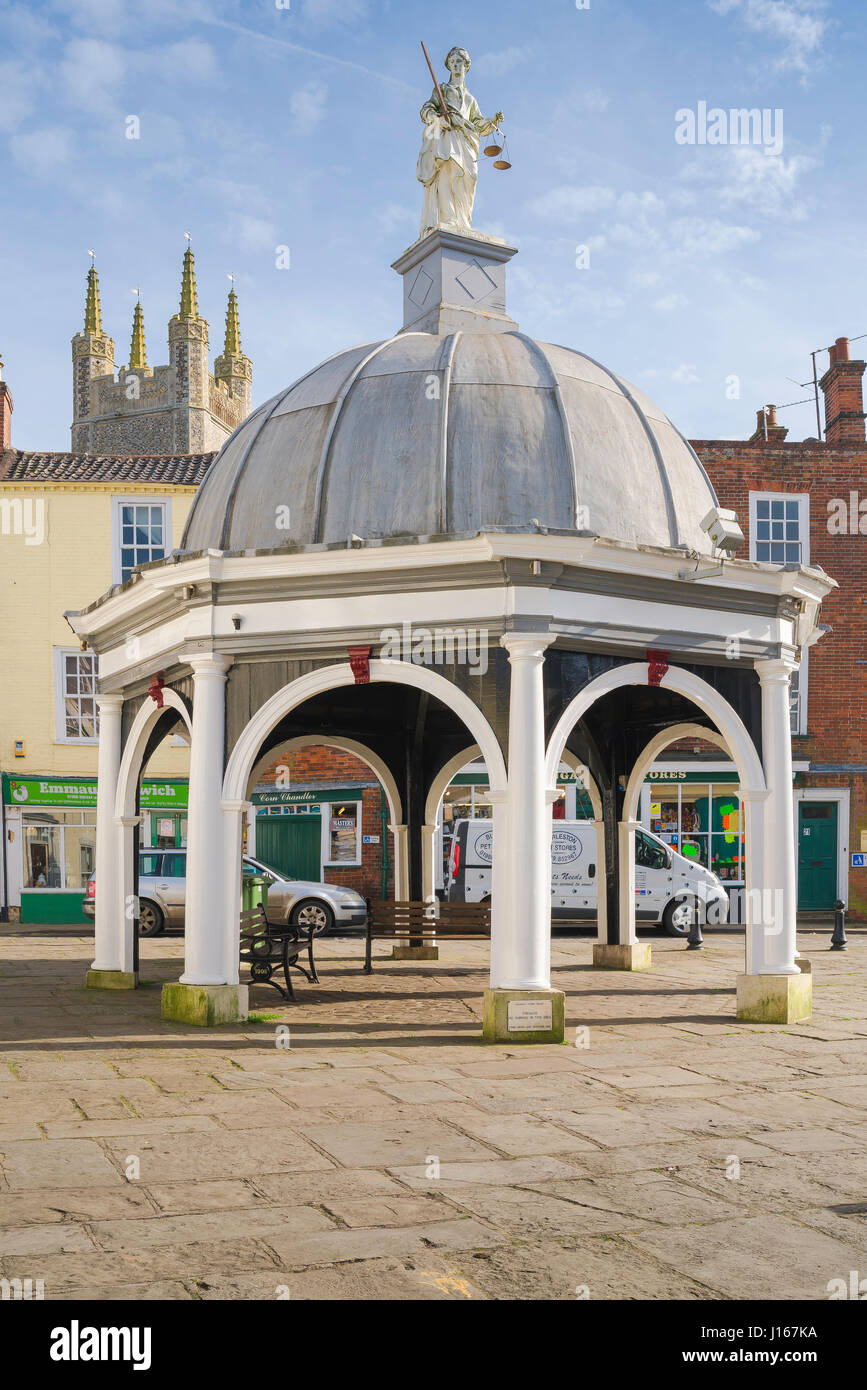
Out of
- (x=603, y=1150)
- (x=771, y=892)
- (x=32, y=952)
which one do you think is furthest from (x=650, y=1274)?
(x=32, y=952)

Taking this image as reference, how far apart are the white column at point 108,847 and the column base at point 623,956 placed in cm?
634

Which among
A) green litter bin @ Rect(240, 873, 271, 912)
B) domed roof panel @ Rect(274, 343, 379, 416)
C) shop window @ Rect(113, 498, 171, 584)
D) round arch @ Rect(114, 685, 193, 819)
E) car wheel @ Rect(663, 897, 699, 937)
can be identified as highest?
shop window @ Rect(113, 498, 171, 584)

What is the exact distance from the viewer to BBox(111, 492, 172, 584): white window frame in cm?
2778

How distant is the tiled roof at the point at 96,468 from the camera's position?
92.3 ft

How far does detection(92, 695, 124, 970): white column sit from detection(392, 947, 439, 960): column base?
15.4 ft

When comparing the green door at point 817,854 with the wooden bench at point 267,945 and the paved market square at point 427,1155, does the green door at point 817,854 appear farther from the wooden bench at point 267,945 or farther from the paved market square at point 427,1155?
the wooden bench at point 267,945

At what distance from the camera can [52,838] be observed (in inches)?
1073

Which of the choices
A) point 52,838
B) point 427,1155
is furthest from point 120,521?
point 427,1155

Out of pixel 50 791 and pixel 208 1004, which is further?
pixel 50 791

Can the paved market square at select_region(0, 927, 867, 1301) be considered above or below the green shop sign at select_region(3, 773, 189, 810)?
below

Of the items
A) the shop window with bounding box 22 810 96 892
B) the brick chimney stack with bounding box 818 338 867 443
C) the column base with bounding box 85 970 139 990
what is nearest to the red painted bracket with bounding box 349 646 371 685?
the column base with bounding box 85 970 139 990

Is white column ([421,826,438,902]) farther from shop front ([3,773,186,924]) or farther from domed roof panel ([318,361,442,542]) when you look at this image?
shop front ([3,773,186,924])

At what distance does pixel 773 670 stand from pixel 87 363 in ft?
250

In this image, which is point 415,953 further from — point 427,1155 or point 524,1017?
point 427,1155
